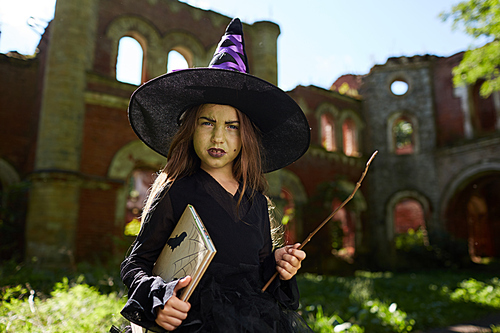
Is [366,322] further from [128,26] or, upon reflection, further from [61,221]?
[128,26]

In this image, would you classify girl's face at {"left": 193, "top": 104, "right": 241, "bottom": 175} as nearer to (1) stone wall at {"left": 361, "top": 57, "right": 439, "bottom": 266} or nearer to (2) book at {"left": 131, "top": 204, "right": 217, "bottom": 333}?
(2) book at {"left": 131, "top": 204, "right": 217, "bottom": 333}

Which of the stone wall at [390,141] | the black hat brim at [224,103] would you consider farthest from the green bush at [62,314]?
the stone wall at [390,141]

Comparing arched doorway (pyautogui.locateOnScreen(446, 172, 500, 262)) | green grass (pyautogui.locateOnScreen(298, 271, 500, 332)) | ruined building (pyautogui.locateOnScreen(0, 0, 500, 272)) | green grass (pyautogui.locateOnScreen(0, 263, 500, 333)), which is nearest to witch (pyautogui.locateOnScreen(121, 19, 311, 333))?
green grass (pyautogui.locateOnScreen(0, 263, 500, 333))

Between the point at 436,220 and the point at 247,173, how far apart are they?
44.2 feet

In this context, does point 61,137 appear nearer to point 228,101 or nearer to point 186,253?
point 228,101

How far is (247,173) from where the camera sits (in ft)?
5.96

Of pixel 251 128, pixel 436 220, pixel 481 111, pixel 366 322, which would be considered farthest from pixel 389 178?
pixel 251 128

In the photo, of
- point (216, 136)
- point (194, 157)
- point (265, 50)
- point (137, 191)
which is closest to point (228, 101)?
point (216, 136)

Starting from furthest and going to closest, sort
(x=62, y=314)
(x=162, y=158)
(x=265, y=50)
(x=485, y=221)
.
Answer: (x=485, y=221)
(x=265, y=50)
(x=162, y=158)
(x=62, y=314)

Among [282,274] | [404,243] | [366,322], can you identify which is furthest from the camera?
[404,243]

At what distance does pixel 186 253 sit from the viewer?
1.33m

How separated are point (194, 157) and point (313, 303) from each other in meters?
4.34

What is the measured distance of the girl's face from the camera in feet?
5.51

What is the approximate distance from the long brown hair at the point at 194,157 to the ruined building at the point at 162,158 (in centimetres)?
441
